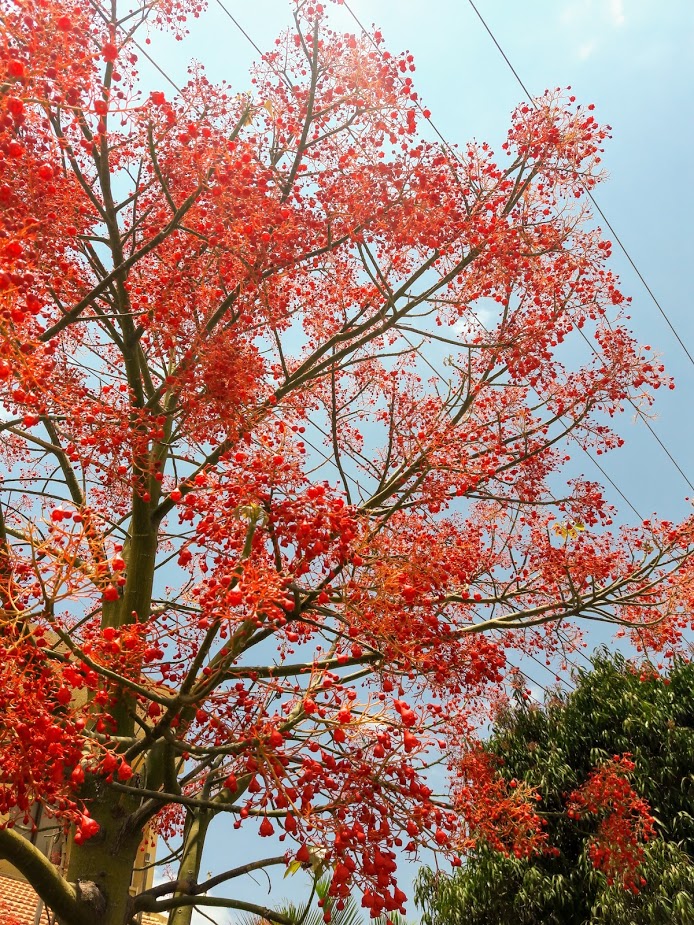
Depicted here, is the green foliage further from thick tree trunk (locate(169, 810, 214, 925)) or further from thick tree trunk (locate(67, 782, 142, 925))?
thick tree trunk (locate(67, 782, 142, 925))

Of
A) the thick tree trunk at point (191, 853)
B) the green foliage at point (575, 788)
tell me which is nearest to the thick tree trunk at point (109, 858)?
the thick tree trunk at point (191, 853)

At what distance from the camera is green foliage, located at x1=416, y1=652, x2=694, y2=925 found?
9.72 metres

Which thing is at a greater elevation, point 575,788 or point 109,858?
point 575,788

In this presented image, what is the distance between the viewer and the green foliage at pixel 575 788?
972 centimetres

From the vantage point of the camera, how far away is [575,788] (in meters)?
11.3

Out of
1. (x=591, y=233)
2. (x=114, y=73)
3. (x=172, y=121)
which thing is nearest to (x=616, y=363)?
(x=591, y=233)

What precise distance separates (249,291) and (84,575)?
2736 millimetres

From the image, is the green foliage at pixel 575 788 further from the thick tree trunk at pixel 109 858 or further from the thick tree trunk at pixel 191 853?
the thick tree trunk at pixel 109 858

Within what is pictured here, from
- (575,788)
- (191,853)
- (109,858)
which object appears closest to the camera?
(109,858)

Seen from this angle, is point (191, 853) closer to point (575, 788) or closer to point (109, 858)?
point (109, 858)

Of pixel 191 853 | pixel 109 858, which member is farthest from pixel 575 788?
pixel 109 858

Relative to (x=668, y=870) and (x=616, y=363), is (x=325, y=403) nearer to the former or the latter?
(x=616, y=363)

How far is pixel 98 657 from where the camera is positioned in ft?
13.8

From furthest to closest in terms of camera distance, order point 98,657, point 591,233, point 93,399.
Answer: point 591,233 < point 93,399 < point 98,657
